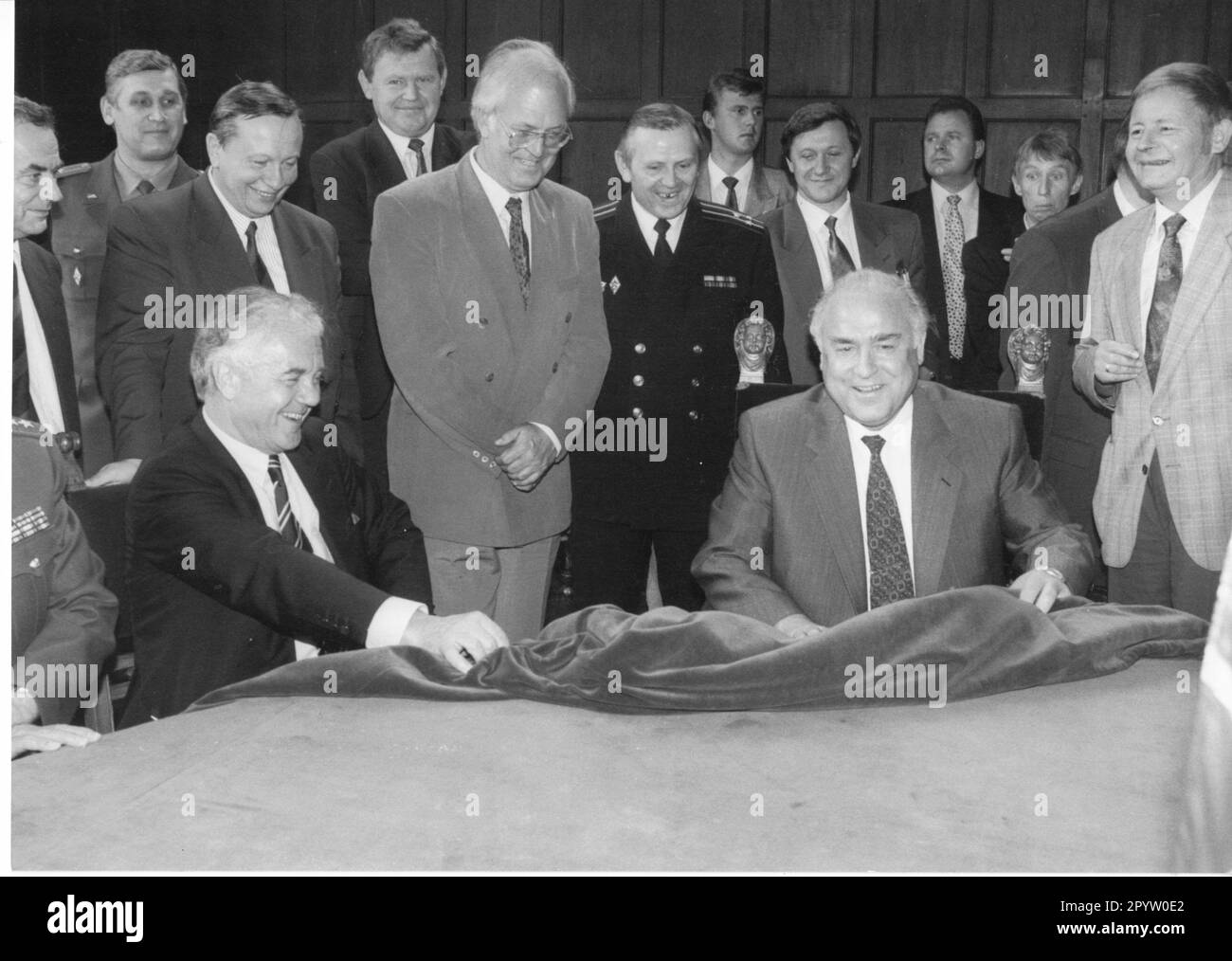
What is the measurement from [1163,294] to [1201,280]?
0.08 m

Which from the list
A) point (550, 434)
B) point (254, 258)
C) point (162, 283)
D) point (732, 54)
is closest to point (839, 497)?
point (550, 434)

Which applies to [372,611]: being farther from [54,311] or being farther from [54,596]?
[54,311]

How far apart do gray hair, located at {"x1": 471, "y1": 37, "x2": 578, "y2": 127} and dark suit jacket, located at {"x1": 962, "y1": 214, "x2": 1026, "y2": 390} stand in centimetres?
135

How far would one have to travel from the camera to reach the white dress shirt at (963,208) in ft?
13.2

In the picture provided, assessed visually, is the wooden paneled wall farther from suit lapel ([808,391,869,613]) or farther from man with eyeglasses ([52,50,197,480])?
suit lapel ([808,391,869,613])

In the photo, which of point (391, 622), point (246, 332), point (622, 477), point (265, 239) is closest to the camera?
point (391, 622)

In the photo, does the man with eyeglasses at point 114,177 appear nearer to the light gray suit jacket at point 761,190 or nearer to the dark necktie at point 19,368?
the dark necktie at point 19,368

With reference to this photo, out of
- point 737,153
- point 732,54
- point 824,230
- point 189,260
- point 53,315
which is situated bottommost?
point 53,315

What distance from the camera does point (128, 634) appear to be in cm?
255

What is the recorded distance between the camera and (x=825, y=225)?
3619 mm

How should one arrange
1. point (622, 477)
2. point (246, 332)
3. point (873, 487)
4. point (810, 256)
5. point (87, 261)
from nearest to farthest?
point (246, 332) < point (873, 487) < point (622, 477) < point (87, 261) < point (810, 256)

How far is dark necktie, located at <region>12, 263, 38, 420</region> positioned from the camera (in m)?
2.77

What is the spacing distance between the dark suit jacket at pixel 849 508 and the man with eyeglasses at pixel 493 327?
654mm

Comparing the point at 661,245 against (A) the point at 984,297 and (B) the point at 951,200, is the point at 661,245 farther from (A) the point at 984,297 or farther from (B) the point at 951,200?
(B) the point at 951,200
